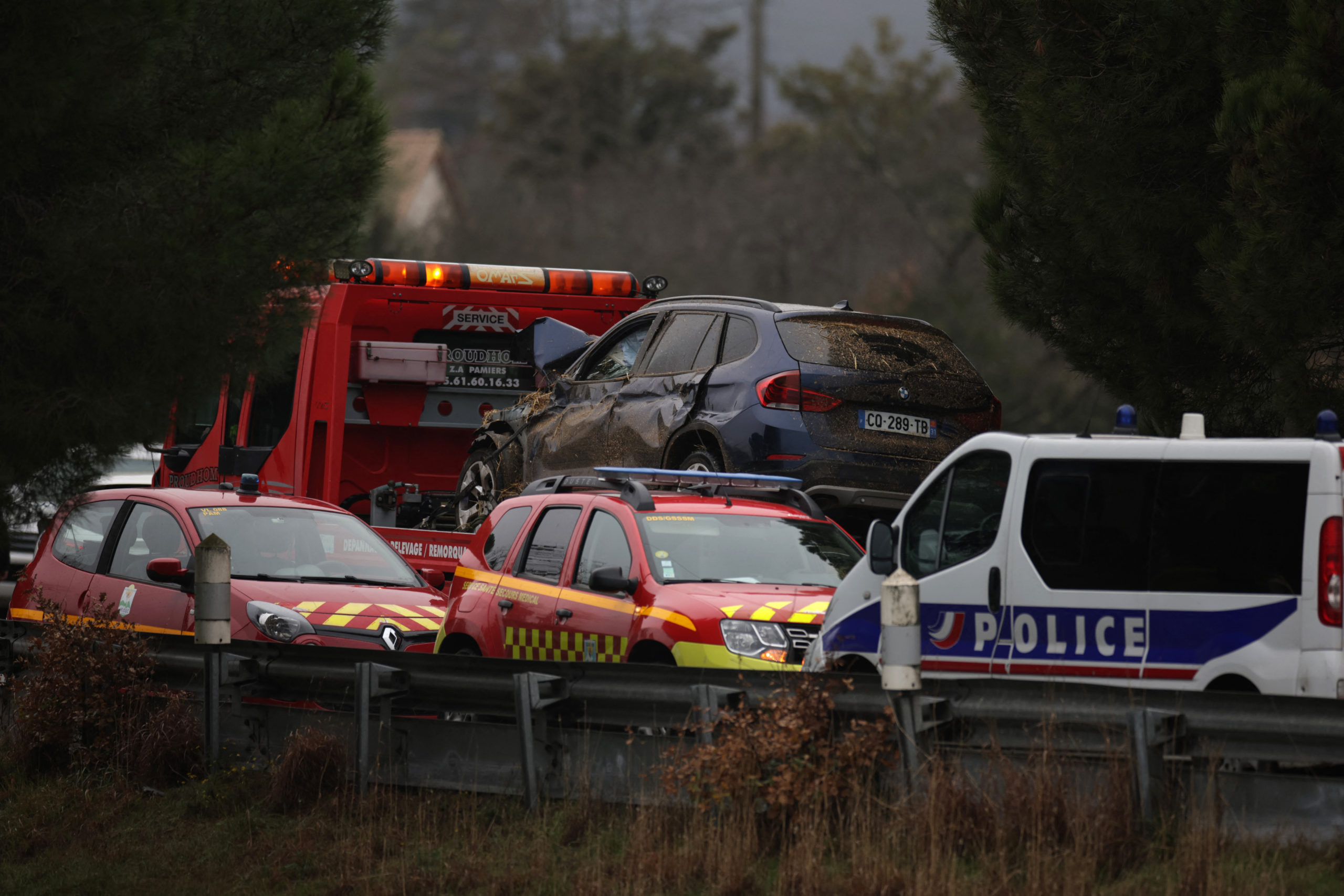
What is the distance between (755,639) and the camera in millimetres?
9445

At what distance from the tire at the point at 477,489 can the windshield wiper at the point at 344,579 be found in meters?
2.26

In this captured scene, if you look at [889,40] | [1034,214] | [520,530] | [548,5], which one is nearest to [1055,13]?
[1034,214]

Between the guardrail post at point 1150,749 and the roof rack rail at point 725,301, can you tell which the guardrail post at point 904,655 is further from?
the roof rack rail at point 725,301

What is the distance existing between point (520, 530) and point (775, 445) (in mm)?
1746

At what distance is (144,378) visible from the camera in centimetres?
845

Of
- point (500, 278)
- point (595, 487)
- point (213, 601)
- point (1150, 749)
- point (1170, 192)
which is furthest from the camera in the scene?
point (500, 278)

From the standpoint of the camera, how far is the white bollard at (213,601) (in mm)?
9602

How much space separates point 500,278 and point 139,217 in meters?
7.23

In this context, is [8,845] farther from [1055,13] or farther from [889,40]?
[889,40]

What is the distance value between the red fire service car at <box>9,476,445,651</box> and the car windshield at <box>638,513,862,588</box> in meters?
1.88

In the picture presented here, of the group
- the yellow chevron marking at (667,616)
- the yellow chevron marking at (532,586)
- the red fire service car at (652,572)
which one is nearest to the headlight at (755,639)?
the red fire service car at (652,572)

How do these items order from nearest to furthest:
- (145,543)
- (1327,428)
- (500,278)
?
(1327,428)
(145,543)
(500,278)

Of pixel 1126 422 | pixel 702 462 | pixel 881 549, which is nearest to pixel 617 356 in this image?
pixel 702 462

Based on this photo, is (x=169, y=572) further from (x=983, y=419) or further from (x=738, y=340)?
(x=983, y=419)
